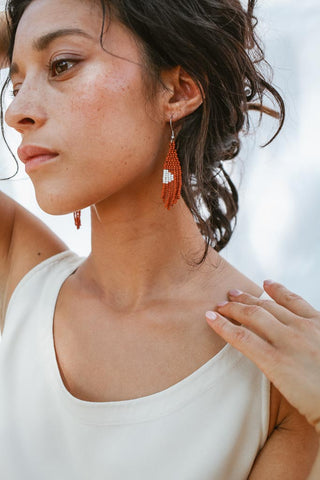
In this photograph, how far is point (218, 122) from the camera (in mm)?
1901

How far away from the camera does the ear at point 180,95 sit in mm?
1718

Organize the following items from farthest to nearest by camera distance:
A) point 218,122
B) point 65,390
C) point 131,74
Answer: point 218,122
point 65,390
point 131,74

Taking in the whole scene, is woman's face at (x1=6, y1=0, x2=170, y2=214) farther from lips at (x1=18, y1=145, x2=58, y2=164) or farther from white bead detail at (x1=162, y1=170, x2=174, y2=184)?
white bead detail at (x1=162, y1=170, x2=174, y2=184)

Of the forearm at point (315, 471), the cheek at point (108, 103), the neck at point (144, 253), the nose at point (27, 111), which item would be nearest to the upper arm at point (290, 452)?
the forearm at point (315, 471)

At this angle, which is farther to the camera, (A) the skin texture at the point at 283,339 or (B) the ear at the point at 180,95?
(B) the ear at the point at 180,95

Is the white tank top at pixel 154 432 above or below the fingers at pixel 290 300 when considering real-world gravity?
below

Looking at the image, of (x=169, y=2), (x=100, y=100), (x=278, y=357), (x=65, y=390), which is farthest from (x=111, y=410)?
(x=169, y=2)

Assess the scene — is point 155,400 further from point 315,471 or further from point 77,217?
point 77,217

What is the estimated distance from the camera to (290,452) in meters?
1.58

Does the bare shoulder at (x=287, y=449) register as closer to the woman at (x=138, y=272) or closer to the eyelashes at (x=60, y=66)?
the woman at (x=138, y=272)

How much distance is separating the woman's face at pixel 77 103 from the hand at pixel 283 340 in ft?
1.78

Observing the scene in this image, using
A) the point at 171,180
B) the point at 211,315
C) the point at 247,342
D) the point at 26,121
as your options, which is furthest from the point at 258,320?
the point at 26,121

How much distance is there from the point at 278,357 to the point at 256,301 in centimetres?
24

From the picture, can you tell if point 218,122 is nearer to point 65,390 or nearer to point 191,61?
point 191,61
